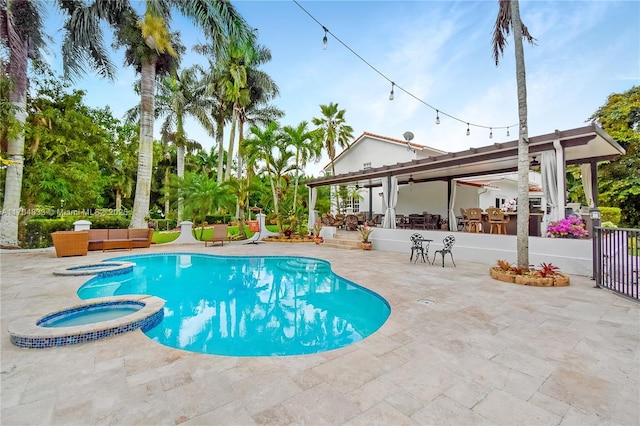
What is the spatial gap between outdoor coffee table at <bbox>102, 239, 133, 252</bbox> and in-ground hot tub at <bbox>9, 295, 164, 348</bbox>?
→ 8.48 meters

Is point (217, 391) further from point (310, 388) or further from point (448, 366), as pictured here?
point (448, 366)

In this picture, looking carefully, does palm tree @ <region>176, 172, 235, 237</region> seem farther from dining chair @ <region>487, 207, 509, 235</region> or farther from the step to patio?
dining chair @ <region>487, 207, 509, 235</region>

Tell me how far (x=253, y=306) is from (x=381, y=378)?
3.89m

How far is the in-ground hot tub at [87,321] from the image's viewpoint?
3508mm

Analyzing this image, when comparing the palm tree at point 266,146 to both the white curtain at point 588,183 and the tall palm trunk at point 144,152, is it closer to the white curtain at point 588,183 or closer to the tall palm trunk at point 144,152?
the tall palm trunk at point 144,152

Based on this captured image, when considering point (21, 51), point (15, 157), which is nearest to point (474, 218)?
point (15, 157)

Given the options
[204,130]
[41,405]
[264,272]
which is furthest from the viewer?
[204,130]

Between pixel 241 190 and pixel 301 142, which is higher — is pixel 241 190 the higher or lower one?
the lower one

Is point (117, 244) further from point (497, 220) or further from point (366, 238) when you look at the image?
point (497, 220)

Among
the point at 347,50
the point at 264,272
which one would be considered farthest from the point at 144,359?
the point at 347,50

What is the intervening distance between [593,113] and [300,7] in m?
23.7

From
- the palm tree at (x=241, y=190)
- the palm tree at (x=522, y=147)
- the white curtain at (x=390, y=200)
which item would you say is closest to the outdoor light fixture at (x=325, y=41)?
the palm tree at (x=522, y=147)

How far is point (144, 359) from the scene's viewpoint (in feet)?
10.4

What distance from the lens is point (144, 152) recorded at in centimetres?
1418
